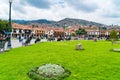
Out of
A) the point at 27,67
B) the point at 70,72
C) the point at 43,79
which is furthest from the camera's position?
the point at 27,67

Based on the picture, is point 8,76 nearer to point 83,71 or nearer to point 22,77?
point 22,77

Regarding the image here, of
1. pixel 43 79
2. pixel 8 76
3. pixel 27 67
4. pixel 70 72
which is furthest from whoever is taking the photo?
pixel 27 67

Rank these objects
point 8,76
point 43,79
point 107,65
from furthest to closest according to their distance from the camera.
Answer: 1. point 107,65
2. point 8,76
3. point 43,79

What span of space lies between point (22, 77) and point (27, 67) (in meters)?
2.27

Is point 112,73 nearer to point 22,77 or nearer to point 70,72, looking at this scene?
point 70,72

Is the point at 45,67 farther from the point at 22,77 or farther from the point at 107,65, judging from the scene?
the point at 107,65

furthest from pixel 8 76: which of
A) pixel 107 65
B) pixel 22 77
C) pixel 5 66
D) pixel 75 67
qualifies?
pixel 107 65

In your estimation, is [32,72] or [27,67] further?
[27,67]

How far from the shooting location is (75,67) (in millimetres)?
15359

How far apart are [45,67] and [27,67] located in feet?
7.23

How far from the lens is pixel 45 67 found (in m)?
13.2

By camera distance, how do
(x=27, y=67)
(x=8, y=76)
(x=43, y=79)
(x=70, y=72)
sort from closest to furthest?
(x=43, y=79), (x=8, y=76), (x=70, y=72), (x=27, y=67)

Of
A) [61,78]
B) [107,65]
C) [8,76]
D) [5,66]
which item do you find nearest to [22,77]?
[8,76]

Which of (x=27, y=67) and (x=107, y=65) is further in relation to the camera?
(x=107, y=65)
